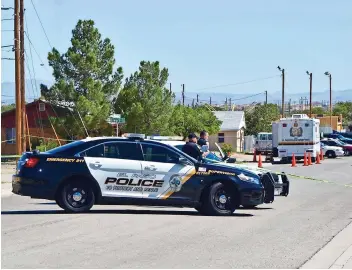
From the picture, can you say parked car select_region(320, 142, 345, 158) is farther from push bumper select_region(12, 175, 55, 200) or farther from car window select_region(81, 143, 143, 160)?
push bumper select_region(12, 175, 55, 200)

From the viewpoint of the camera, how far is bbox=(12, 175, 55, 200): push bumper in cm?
1524

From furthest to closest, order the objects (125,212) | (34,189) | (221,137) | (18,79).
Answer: (221,137) < (18,79) < (125,212) < (34,189)

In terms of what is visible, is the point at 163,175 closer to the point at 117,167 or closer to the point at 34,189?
the point at 117,167

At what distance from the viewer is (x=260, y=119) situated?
91375 millimetres

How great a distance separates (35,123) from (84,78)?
9409 millimetres

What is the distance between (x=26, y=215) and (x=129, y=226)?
2818 mm

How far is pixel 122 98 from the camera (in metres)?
51.0

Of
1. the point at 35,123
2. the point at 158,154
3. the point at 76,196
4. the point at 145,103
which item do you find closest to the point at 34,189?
the point at 76,196

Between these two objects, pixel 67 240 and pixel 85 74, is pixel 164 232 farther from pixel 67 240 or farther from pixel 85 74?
pixel 85 74

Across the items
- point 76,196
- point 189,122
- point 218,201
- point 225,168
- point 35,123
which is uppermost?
point 189,122

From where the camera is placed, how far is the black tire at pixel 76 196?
15.3 metres

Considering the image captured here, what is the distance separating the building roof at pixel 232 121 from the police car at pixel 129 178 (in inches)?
2581

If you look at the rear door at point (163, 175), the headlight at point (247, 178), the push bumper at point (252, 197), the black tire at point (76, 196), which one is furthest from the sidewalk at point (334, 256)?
the black tire at point (76, 196)

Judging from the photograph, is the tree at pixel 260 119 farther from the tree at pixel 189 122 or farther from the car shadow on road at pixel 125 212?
the car shadow on road at pixel 125 212
